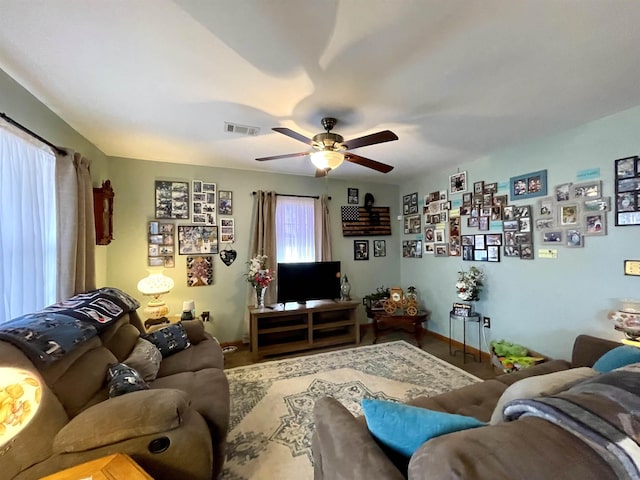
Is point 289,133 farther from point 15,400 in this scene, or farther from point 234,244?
point 234,244

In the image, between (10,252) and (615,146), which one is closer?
(10,252)

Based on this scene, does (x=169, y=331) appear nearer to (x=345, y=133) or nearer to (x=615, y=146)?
(x=345, y=133)

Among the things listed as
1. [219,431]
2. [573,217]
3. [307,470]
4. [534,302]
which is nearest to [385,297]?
[534,302]

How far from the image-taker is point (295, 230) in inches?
170

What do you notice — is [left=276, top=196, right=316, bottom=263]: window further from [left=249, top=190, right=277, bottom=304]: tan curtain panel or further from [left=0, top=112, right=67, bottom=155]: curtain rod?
[left=0, top=112, right=67, bottom=155]: curtain rod

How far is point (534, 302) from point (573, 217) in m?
0.95

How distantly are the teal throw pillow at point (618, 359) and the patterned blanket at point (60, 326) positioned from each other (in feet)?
Answer: 9.33

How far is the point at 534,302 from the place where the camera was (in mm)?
3018

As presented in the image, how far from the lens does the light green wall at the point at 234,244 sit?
3.54 m

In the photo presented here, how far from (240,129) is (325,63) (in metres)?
1.20

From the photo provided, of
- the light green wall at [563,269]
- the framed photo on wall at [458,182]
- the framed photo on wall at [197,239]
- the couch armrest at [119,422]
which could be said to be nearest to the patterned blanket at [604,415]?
the couch armrest at [119,422]

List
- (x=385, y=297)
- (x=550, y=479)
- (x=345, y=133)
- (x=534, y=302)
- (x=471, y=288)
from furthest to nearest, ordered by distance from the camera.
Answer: (x=385, y=297), (x=471, y=288), (x=534, y=302), (x=345, y=133), (x=550, y=479)

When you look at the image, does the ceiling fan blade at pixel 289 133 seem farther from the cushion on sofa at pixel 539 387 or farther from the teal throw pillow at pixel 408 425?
the cushion on sofa at pixel 539 387

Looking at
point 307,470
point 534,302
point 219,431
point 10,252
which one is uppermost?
point 10,252
